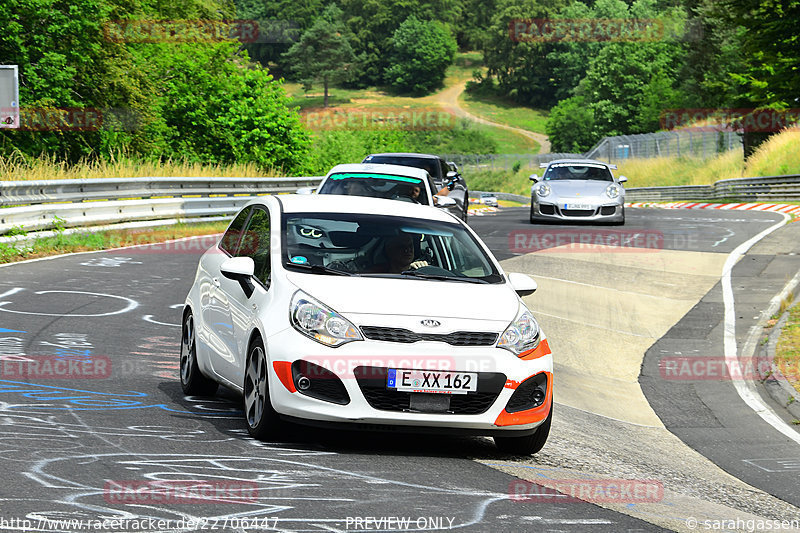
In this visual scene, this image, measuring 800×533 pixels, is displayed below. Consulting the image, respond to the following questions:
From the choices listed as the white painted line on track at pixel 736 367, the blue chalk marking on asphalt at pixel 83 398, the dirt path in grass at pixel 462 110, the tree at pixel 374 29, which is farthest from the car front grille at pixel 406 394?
the tree at pixel 374 29

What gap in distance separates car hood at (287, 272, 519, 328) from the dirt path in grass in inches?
5347

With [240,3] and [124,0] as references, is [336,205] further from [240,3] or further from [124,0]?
[240,3]

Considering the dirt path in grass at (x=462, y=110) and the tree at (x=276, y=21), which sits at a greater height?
the tree at (x=276, y=21)

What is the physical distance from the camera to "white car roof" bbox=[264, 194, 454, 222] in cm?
812

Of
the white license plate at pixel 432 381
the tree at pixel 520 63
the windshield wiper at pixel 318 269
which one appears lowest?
the white license plate at pixel 432 381

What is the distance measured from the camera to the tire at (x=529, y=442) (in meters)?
7.21

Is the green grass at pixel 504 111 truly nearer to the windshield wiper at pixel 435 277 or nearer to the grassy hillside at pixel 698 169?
the grassy hillside at pixel 698 169

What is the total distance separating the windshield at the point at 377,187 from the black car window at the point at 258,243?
871 cm

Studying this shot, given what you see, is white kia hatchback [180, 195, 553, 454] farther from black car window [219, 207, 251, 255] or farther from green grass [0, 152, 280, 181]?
green grass [0, 152, 280, 181]

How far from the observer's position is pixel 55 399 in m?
7.93

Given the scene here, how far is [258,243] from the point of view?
806 centimetres

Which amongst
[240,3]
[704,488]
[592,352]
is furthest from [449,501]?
[240,3]

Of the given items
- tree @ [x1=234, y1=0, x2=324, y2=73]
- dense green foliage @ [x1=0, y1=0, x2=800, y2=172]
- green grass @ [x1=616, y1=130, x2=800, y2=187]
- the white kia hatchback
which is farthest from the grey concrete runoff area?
tree @ [x1=234, y1=0, x2=324, y2=73]

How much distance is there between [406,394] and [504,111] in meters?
170
